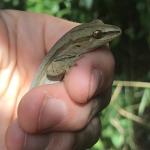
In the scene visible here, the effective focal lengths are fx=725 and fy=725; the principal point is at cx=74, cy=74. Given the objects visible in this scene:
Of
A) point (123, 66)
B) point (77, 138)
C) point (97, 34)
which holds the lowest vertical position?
point (123, 66)

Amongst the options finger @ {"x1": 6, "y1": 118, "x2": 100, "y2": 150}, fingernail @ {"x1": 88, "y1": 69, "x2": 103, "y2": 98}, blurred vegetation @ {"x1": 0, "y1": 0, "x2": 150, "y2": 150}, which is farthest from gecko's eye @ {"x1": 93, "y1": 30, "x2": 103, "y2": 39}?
blurred vegetation @ {"x1": 0, "y1": 0, "x2": 150, "y2": 150}

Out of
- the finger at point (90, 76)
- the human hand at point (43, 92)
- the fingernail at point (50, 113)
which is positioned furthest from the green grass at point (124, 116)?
the fingernail at point (50, 113)

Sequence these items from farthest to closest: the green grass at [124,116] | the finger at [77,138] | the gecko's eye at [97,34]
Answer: the green grass at [124,116] < the gecko's eye at [97,34] < the finger at [77,138]

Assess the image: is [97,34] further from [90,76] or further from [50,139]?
[50,139]

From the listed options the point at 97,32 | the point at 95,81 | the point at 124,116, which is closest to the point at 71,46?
the point at 97,32

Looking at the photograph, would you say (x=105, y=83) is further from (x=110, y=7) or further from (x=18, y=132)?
(x=110, y=7)

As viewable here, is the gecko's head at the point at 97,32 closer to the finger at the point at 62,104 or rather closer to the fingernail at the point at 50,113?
the finger at the point at 62,104

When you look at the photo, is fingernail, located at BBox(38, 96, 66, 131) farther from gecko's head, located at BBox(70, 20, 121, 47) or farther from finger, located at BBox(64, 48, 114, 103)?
gecko's head, located at BBox(70, 20, 121, 47)
